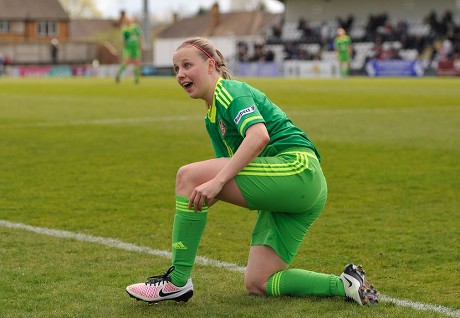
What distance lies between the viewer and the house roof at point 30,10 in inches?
4040

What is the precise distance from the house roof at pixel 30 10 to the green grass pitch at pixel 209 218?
293 ft

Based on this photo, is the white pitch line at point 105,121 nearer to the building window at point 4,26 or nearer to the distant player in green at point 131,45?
the distant player in green at point 131,45

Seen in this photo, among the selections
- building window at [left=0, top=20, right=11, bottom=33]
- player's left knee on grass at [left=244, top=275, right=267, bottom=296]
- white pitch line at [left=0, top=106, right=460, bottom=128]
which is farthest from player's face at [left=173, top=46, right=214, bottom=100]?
building window at [left=0, top=20, right=11, bottom=33]

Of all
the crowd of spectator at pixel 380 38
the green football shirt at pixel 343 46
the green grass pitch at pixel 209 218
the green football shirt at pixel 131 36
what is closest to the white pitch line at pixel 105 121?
the green grass pitch at pixel 209 218

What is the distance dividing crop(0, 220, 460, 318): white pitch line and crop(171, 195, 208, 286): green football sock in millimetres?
846

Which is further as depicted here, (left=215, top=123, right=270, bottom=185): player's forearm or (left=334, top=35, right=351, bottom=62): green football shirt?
(left=334, top=35, right=351, bottom=62): green football shirt

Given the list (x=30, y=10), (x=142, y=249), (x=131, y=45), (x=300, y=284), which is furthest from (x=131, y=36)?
(x=30, y=10)

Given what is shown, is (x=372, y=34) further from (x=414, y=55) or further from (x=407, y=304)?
(x=407, y=304)

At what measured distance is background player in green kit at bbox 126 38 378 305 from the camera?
4453 millimetres

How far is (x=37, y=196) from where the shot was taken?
8477 millimetres

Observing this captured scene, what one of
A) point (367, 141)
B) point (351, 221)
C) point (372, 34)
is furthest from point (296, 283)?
point (372, 34)

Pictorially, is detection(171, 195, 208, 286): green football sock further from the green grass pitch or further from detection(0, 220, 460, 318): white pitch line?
detection(0, 220, 460, 318): white pitch line

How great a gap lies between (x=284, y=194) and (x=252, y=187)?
0.17 meters

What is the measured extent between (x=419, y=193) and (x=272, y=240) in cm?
411
